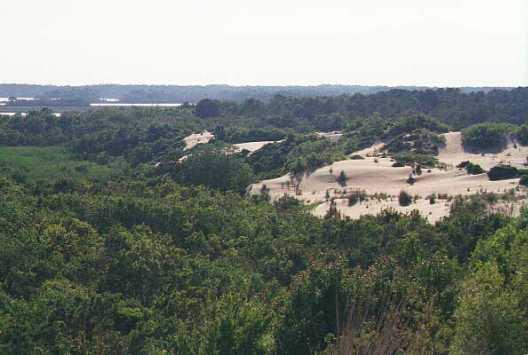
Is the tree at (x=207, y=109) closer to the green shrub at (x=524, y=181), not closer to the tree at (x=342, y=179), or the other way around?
the tree at (x=342, y=179)

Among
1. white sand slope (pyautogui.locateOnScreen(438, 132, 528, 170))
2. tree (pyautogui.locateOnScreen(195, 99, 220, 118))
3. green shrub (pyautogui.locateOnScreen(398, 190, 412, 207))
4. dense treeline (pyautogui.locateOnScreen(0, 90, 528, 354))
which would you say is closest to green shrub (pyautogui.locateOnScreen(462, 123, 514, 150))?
white sand slope (pyautogui.locateOnScreen(438, 132, 528, 170))

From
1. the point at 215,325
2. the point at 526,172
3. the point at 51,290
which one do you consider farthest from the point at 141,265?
the point at 526,172

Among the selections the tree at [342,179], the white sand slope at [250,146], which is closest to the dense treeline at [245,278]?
the tree at [342,179]

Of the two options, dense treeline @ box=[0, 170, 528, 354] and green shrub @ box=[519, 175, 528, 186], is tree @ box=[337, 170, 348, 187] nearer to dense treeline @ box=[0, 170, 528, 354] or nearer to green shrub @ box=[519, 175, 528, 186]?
dense treeline @ box=[0, 170, 528, 354]

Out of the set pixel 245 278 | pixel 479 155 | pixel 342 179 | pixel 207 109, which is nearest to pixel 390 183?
pixel 342 179

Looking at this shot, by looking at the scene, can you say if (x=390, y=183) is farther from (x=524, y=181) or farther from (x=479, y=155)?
(x=479, y=155)
